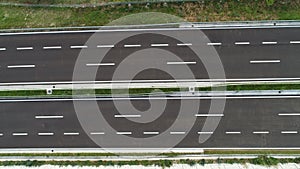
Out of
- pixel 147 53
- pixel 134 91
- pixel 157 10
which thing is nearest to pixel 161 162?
pixel 134 91

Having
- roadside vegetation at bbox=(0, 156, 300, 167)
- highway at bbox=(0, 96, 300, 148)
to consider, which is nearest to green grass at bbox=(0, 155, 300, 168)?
roadside vegetation at bbox=(0, 156, 300, 167)

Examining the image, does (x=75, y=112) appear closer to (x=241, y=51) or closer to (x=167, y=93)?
(x=167, y=93)

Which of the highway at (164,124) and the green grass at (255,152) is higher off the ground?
the highway at (164,124)

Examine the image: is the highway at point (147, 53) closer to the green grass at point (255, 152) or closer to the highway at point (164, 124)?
the highway at point (164, 124)

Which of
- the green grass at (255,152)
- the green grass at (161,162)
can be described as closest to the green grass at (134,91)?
the green grass at (255,152)

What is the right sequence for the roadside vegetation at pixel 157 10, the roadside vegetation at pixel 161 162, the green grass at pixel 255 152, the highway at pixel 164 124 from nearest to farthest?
the roadside vegetation at pixel 161 162 → the green grass at pixel 255 152 → the highway at pixel 164 124 → the roadside vegetation at pixel 157 10

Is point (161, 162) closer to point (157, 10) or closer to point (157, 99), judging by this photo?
point (157, 99)

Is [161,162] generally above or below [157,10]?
below
